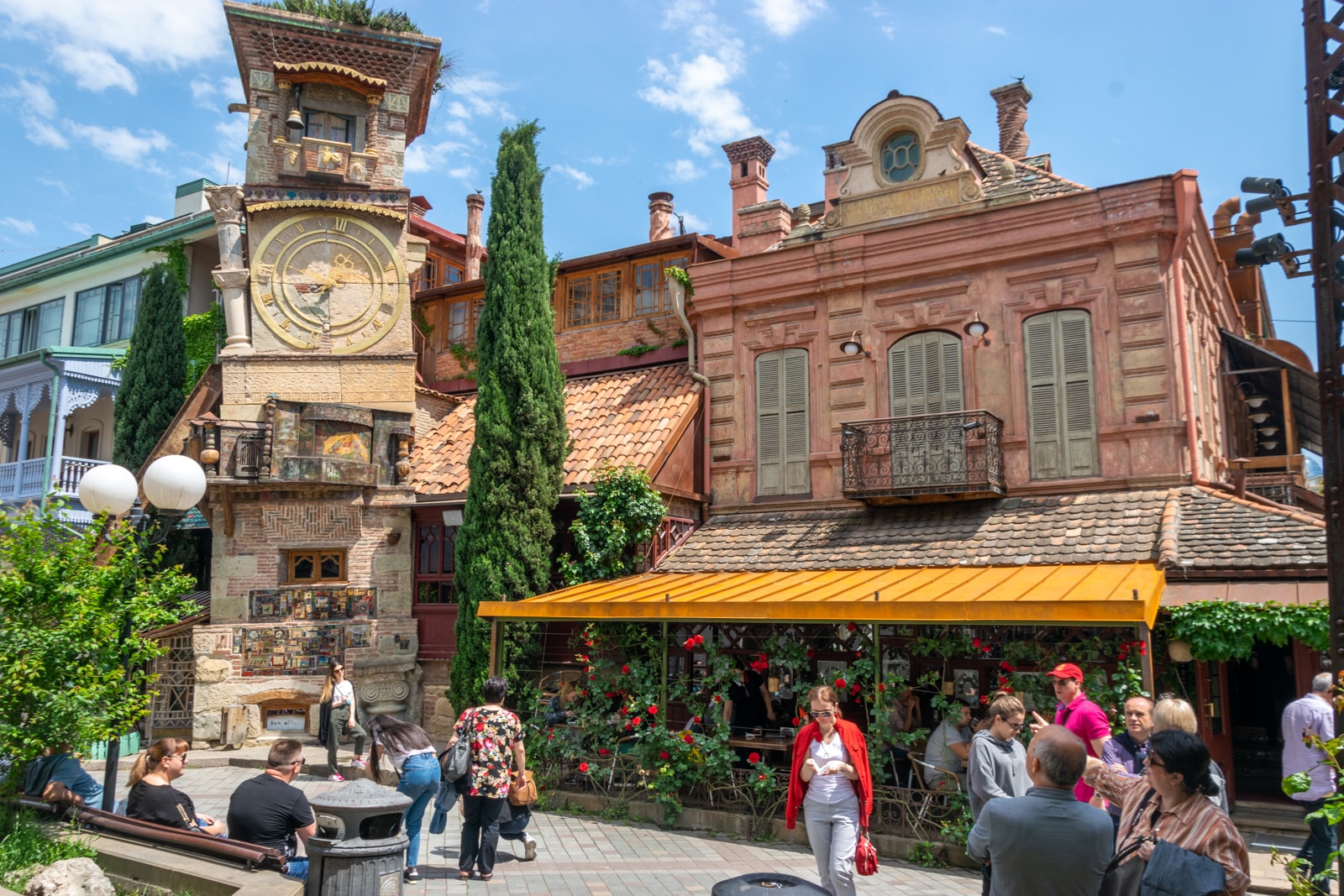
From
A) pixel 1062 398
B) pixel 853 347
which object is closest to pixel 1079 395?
pixel 1062 398

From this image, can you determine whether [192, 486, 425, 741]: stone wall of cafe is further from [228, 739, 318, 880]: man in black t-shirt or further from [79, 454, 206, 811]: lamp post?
[228, 739, 318, 880]: man in black t-shirt

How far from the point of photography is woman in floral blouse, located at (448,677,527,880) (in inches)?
334

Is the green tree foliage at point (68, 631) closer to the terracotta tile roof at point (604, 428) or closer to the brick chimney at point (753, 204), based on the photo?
the terracotta tile roof at point (604, 428)

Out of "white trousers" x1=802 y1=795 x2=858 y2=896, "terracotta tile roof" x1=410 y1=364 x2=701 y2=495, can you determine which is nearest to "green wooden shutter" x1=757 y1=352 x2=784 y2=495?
"terracotta tile roof" x1=410 y1=364 x2=701 y2=495

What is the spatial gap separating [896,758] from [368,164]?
42.6ft

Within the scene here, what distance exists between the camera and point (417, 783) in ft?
26.9

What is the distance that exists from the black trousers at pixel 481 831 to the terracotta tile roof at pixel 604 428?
22.0ft

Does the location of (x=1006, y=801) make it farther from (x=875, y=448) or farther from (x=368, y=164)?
(x=368, y=164)

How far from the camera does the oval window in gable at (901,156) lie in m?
15.0

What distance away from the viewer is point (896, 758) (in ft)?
34.8

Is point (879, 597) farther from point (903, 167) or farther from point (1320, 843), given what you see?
point (903, 167)

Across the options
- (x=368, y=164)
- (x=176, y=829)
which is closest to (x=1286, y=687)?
(x=176, y=829)

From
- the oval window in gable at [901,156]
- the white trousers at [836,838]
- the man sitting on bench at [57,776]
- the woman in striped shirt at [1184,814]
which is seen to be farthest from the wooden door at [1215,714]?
the man sitting on bench at [57,776]

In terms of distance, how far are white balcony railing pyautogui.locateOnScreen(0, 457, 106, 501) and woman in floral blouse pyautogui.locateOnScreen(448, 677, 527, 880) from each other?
622 inches
